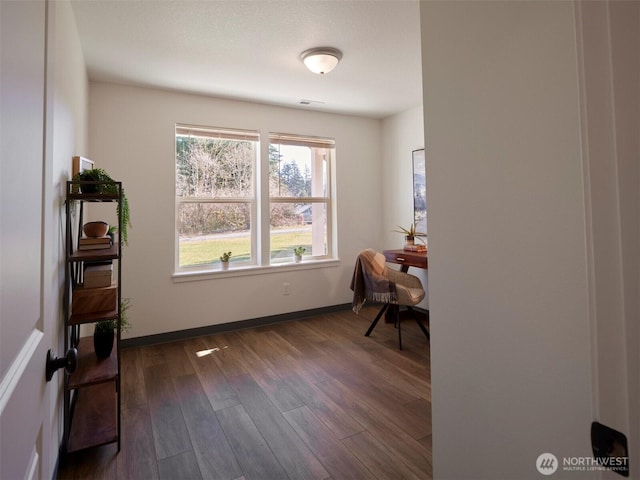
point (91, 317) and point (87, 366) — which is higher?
point (91, 317)

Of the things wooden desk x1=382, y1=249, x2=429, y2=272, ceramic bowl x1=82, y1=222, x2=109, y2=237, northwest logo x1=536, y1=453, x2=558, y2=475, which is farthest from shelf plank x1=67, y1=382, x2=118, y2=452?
wooden desk x1=382, y1=249, x2=429, y2=272

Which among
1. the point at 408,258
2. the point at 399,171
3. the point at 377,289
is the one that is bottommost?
the point at 377,289

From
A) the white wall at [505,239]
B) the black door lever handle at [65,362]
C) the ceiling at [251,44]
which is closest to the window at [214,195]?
the ceiling at [251,44]

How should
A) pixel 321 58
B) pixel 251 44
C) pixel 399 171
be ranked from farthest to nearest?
pixel 399 171, pixel 321 58, pixel 251 44

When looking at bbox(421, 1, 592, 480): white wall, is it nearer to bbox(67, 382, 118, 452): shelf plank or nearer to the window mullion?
bbox(67, 382, 118, 452): shelf plank

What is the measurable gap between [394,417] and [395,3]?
8.51 feet

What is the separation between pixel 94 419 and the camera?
79.5 inches

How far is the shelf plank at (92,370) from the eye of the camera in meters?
1.74

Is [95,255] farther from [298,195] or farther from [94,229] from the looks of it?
[298,195]

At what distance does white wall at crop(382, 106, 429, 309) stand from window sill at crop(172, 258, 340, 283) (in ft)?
3.09

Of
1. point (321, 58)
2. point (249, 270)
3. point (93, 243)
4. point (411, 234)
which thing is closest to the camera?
point (93, 243)

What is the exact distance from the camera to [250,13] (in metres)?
2.14

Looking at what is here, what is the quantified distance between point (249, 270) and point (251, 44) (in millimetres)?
2277

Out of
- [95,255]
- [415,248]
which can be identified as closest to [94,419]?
[95,255]
